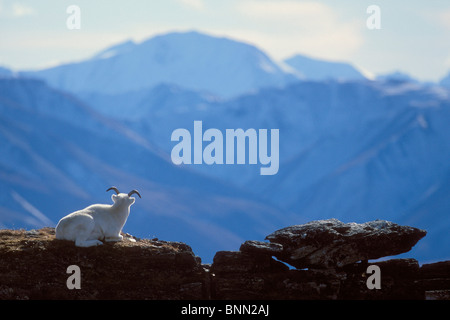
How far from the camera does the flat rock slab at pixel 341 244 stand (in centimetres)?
2484

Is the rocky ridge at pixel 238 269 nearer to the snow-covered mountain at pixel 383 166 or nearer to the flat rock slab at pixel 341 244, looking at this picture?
the flat rock slab at pixel 341 244

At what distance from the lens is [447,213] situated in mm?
173250

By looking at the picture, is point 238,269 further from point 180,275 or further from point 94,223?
point 94,223

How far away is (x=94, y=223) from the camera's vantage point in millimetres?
23781

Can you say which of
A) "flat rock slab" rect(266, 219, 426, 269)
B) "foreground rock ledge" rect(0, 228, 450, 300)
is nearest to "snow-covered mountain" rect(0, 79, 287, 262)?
"foreground rock ledge" rect(0, 228, 450, 300)

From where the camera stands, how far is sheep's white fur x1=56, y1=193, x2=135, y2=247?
23.5 metres

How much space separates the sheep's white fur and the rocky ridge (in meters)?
0.32

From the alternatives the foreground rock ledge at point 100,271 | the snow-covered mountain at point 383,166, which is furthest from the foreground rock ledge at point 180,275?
the snow-covered mountain at point 383,166

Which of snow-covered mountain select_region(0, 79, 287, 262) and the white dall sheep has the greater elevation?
snow-covered mountain select_region(0, 79, 287, 262)

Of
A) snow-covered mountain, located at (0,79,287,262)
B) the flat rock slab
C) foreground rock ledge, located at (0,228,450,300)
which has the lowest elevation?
foreground rock ledge, located at (0,228,450,300)

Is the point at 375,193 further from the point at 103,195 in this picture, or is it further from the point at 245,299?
the point at 245,299

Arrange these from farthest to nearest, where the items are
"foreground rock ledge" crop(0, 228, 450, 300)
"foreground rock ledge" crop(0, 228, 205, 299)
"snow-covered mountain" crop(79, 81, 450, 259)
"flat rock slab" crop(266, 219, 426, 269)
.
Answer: "snow-covered mountain" crop(79, 81, 450, 259) → "flat rock slab" crop(266, 219, 426, 269) → "foreground rock ledge" crop(0, 228, 450, 300) → "foreground rock ledge" crop(0, 228, 205, 299)

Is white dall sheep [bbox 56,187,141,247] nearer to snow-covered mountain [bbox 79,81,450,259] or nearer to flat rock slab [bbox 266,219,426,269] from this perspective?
flat rock slab [bbox 266,219,426,269]

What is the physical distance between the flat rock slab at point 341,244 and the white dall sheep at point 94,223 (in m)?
5.81
